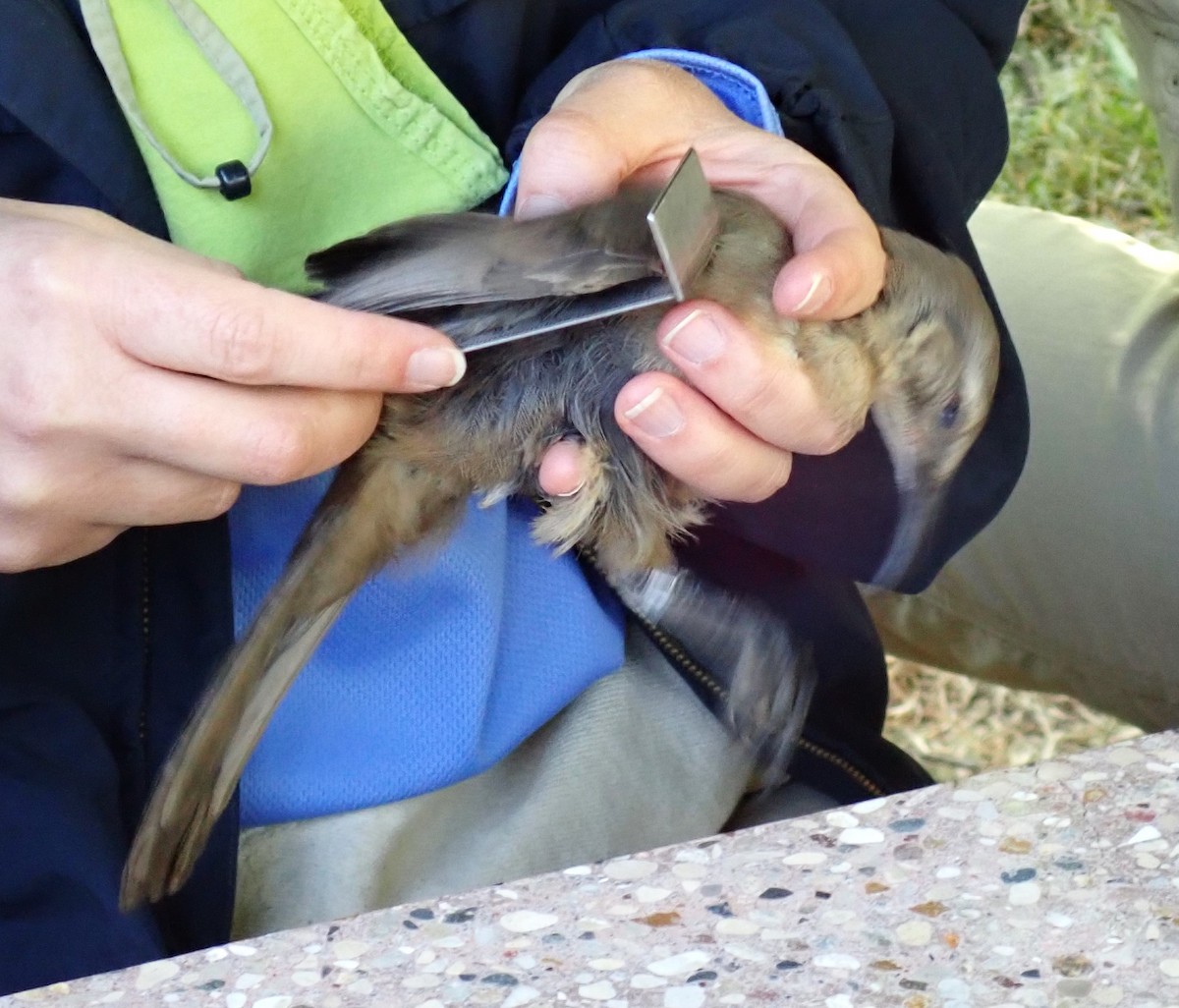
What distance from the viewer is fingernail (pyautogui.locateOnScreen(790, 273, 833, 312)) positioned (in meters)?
0.90

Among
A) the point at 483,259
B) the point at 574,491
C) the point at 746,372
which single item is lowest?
the point at 574,491

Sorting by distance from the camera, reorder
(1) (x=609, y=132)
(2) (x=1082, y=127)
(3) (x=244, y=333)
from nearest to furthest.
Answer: (3) (x=244, y=333)
(1) (x=609, y=132)
(2) (x=1082, y=127)

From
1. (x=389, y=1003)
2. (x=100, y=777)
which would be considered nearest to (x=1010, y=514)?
(x=100, y=777)

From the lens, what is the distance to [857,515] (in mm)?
1242

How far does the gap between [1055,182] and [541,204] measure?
91.3 inches

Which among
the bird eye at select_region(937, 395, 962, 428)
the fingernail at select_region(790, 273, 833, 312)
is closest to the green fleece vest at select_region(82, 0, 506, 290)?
the fingernail at select_region(790, 273, 833, 312)

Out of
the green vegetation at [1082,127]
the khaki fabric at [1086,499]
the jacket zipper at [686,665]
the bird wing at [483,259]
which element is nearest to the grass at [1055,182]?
the green vegetation at [1082,127]

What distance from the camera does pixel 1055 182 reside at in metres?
2.97

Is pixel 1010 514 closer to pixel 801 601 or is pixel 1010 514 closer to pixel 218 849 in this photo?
pixel 801 601

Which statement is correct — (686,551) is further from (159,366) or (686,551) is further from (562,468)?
(159,366)

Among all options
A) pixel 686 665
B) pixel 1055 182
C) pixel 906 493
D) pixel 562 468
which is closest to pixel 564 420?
pixel 562 468

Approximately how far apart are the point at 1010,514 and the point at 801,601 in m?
0.51

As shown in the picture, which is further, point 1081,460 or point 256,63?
point 1081,460

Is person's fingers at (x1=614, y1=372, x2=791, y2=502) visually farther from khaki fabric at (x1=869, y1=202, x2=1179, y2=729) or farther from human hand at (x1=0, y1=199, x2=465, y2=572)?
khaki fabric at (x1=869, y1=202, x2=1179, y2=729)
